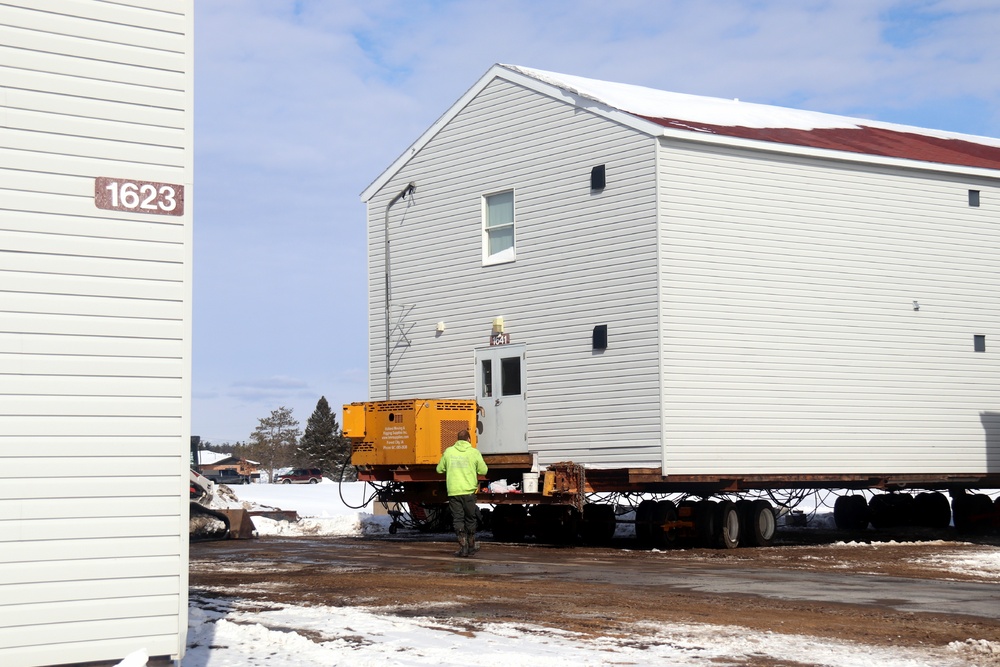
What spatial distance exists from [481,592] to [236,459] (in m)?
93.6

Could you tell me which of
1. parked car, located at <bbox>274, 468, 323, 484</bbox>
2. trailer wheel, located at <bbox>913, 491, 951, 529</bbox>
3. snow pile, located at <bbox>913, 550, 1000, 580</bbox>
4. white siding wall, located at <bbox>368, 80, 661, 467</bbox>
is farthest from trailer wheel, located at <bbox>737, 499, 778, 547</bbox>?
parked car, located at <bbox>274, 468, 323, 484</bbox>

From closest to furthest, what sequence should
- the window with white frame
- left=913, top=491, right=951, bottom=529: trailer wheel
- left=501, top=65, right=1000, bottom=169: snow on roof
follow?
Answer: left=501, top=65, right=1000, bottom=169: snow on roof
the window with white frame
left=913, top=491, right=951, bottom=529: trailer wheel

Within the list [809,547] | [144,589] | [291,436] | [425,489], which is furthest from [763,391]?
[291,436]

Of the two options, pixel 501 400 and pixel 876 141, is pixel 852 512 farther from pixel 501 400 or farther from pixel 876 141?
pixel 501 400

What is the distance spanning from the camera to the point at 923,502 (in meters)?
27.8

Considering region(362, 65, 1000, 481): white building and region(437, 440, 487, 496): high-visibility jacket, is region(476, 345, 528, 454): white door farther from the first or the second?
region(437, 440, 487, 496): high-visibility jacket

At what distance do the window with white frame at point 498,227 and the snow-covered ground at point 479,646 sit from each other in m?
12.6

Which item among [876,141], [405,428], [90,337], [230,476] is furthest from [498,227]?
[230,476]

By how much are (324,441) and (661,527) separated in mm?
70705

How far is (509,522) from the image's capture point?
72.7ft

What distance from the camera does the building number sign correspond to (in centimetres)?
833

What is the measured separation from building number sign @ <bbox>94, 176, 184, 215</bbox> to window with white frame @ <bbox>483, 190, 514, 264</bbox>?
47.5ft

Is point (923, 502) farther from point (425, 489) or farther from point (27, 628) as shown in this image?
point (27, 628)

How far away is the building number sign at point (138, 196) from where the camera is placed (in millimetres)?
8328
